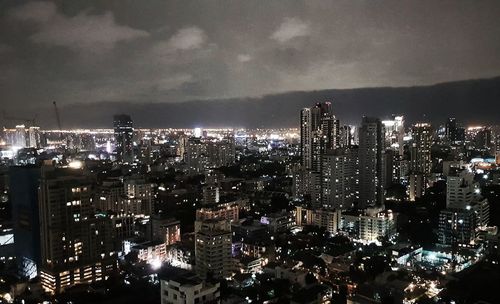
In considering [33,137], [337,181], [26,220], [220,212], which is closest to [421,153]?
[337,181]

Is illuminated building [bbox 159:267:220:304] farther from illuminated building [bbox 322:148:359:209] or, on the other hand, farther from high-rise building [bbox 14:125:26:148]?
high-rise building [bbox 14:125:26:148]

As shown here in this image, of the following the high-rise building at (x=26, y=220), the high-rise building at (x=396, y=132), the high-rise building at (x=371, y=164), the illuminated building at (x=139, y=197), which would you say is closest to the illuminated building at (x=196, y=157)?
the illuminated building at (x=139, y=197)

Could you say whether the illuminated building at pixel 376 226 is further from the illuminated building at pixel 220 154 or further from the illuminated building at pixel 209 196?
the illuminated building at pixel 220 154

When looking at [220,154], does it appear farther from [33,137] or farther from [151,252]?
[151,252]

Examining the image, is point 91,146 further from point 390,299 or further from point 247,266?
point 390,299

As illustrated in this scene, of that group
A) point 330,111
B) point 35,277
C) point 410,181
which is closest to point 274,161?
point 330,111
